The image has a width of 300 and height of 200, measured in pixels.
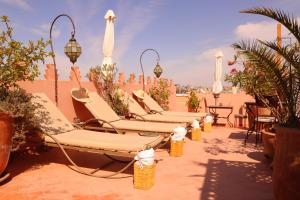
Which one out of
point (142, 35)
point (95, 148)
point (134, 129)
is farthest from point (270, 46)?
point (142, 35)

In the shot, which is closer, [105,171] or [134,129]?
[105,171]

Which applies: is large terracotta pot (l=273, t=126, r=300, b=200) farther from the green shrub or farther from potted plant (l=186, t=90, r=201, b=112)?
potted plant (l=186, t=90, r=201, b=112)

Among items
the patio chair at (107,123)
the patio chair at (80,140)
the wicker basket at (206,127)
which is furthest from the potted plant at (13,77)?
the wicker basket at (206,127)

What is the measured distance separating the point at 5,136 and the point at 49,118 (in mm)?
1671

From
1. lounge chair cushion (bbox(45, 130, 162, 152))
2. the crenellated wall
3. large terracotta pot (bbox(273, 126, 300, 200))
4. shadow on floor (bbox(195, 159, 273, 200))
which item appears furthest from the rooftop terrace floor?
the crenellated wall

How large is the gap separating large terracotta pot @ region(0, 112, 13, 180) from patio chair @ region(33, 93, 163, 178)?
0.81 meters

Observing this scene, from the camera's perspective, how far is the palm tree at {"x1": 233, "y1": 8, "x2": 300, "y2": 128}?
3.47 meters

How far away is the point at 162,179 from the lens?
450 centimetres

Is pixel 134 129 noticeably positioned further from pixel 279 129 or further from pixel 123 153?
pixel 279 129

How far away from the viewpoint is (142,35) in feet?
49.8

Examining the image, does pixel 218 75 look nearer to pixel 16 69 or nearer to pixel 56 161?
pixel 56 161

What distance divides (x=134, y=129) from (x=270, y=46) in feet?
11.1

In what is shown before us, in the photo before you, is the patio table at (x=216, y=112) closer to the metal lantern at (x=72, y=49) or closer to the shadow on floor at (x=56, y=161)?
the metal lantern at (x=72, y=49)

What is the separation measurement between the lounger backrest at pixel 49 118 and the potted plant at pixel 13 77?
832 millimetres
